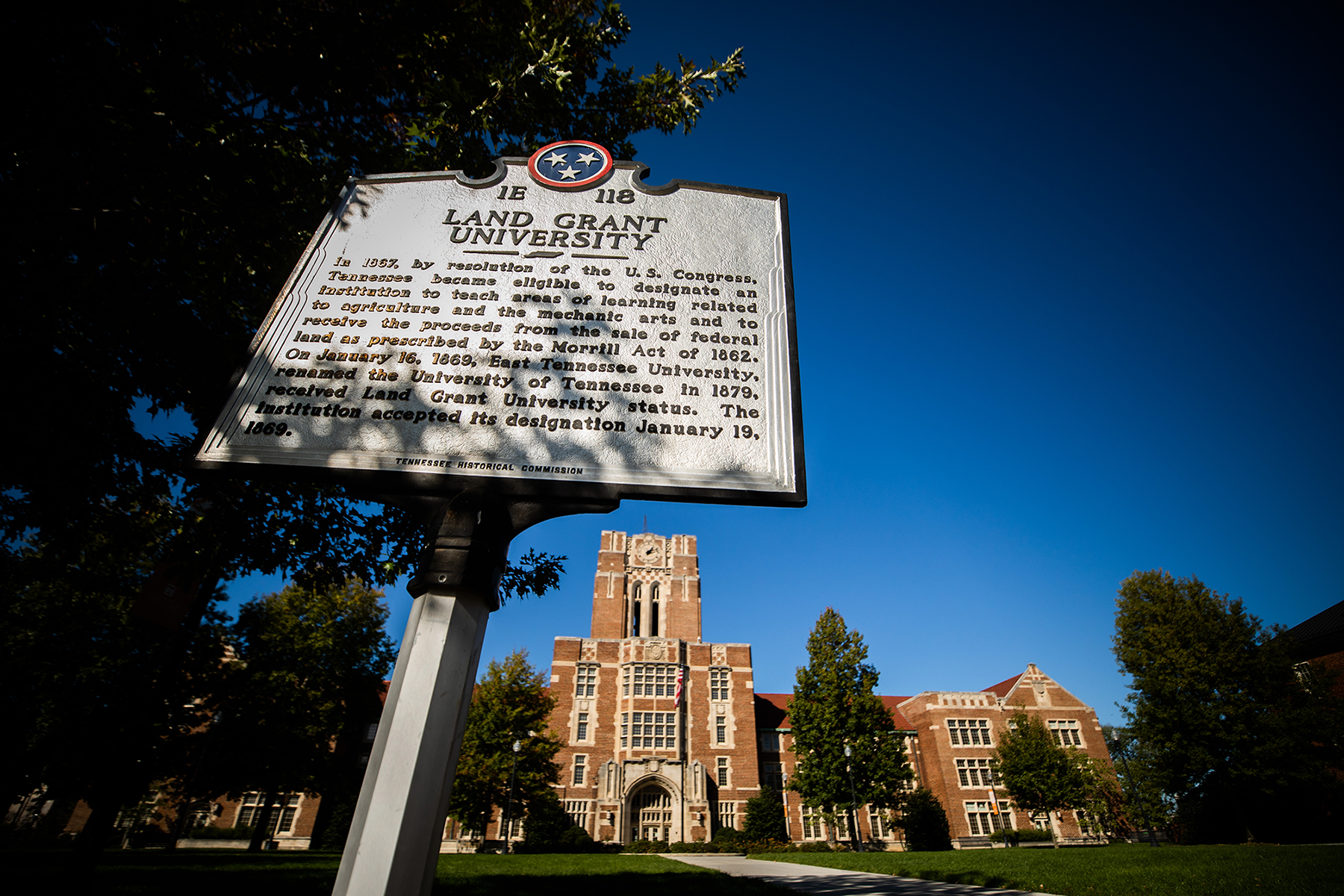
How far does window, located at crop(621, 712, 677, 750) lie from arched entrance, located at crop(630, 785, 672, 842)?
2.64 m

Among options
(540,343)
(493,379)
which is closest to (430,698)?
(493,379)

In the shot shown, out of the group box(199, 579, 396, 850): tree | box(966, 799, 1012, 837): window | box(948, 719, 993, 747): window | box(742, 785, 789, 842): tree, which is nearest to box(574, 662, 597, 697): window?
box(742, 785, 789, 842): tree

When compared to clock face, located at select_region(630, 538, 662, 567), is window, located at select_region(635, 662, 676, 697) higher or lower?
lower

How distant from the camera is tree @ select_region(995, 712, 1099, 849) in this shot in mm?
33656

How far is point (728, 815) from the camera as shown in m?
39.4

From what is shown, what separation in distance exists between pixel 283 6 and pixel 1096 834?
56.6m

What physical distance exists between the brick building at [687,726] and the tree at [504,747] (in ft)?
29.2

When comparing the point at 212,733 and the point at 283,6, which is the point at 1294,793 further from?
the point at 212,733

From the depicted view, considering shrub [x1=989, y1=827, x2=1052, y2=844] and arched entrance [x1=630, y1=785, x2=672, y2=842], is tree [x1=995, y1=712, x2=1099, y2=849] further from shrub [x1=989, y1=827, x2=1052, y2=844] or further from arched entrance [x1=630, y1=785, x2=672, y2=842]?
arched entrance [x1=630, y1=785, x2=672, y2=842]

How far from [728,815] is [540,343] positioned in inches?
1761

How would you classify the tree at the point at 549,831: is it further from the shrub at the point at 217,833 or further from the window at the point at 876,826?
the window at the point at 876,826

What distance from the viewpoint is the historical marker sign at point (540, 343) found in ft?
9.40

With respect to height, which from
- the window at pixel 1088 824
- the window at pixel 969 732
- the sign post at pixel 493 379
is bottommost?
the window at pixel 1088 824

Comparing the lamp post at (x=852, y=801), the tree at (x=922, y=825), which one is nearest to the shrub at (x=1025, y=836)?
the tree at (x=922, y=825)
